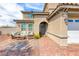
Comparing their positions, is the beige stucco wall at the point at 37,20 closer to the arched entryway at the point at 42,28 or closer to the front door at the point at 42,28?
the arched entryway at the point at 42,28

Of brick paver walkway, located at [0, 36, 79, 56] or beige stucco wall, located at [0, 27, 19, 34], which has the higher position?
beige stucco wall, located at [0, 27, 19, 34]

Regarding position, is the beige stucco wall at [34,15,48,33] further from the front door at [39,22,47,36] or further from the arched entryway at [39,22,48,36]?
the front door at [39,22,47,36]

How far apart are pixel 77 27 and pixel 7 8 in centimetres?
890

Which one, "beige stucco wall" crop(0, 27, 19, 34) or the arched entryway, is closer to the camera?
"beige stucco wall" crop(0, 27, 19, 34)

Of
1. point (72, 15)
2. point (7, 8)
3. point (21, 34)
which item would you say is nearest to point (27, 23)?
point (21, 34)

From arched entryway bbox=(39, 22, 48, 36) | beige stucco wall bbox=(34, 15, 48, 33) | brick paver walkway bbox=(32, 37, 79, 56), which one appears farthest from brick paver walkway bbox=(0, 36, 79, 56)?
arched entryway bbox=(39, 22, 48, 36)

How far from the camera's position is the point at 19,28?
59.8ft

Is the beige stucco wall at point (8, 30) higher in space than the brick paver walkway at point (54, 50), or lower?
higher

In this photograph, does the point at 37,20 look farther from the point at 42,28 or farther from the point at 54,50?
the point at 54,50

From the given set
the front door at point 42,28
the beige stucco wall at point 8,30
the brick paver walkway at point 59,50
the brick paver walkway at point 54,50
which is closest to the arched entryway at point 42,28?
the front door at point 42,28

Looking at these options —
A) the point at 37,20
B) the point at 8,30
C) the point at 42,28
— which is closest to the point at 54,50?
the point at 8,30

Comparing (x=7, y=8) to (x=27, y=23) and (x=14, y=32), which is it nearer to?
(x=14, y=32)

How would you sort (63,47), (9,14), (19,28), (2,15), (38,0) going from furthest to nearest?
1. (19,28)
2. (9,14)
3. (2,15)
4. (63,47)
5. (38,0)

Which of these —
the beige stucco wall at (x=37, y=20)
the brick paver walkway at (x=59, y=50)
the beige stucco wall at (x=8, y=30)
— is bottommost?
the brick paver walkway at (x=59, y=50)
